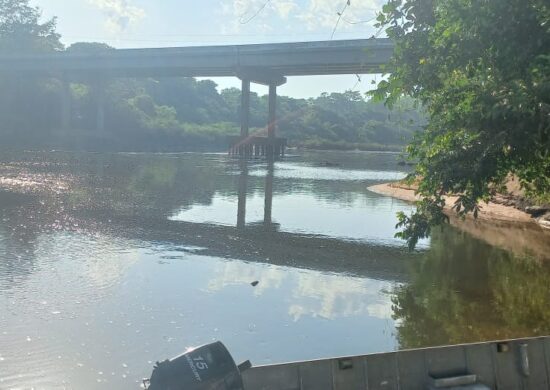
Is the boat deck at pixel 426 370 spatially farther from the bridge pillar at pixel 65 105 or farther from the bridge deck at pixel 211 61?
the bridge pillar at pixel 65 105

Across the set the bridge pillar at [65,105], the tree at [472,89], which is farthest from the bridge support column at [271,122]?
the tree at [472,89]

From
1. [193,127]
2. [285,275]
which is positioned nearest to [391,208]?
[285,275]

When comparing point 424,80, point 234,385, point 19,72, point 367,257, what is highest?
point 19,72

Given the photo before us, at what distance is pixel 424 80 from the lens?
938cm

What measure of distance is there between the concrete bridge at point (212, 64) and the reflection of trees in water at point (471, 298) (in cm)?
4955

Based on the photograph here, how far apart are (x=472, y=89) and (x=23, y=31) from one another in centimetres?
10418

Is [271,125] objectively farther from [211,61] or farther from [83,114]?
[83,114]

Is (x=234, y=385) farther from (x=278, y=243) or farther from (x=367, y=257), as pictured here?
(x=278, y=243)

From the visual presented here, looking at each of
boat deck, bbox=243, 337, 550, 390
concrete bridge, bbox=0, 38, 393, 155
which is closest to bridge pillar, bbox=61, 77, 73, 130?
concrete bridge, bbox=0, 38, 393, 155

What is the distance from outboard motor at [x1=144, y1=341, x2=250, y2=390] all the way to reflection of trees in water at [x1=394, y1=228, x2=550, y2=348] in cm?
582

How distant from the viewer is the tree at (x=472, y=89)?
725 cm

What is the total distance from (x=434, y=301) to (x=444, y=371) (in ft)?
23.0

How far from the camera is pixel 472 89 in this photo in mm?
8234

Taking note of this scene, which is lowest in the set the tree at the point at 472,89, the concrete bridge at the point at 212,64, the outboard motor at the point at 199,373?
the outboard motor at the point at 199,373
